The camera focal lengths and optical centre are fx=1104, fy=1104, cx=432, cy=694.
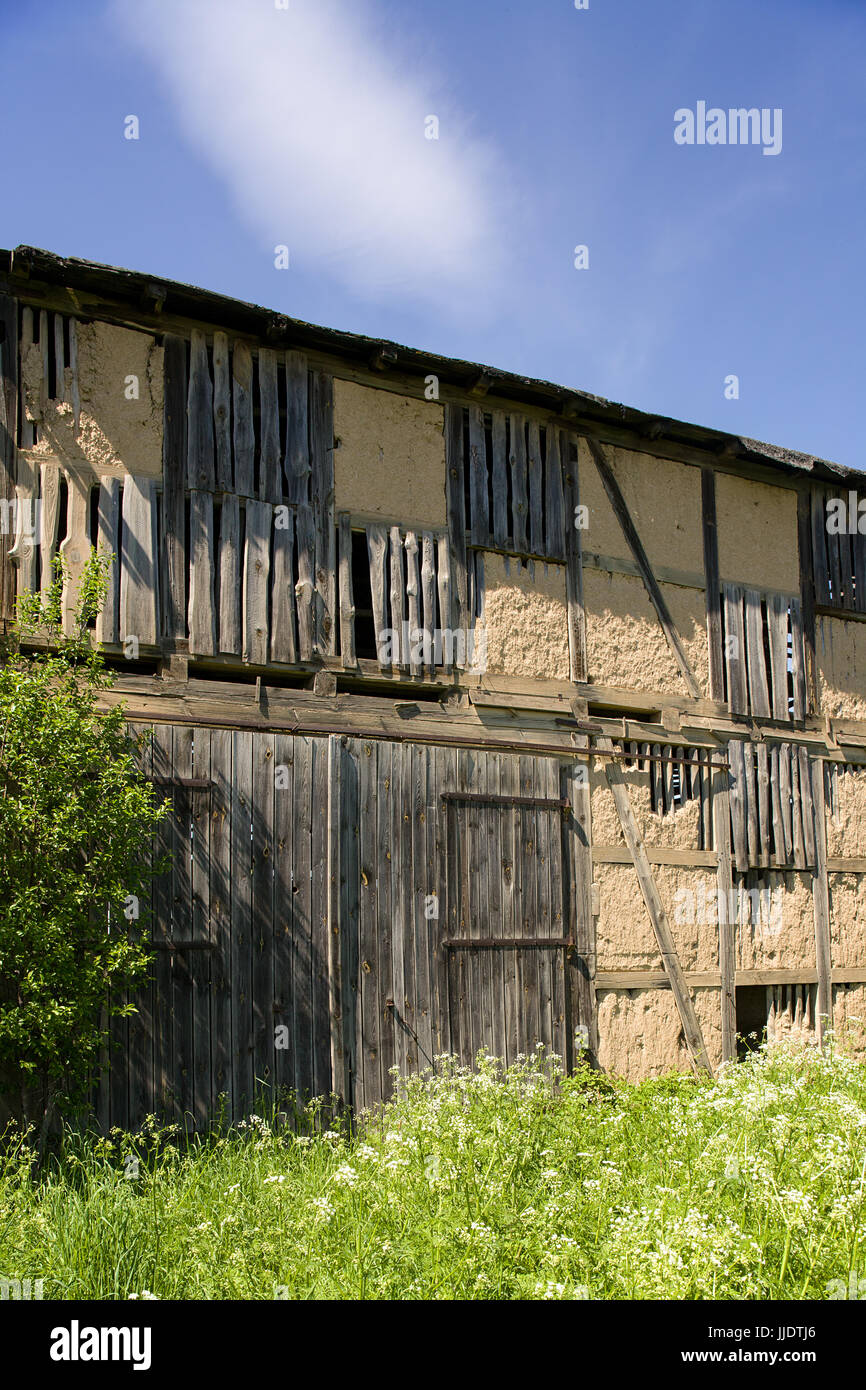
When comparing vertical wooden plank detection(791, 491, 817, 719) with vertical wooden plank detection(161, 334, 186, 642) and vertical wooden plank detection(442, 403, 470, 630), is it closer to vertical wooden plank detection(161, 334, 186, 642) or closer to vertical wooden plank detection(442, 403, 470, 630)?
vertical wooden plank detection(442, 403, 470, 630)

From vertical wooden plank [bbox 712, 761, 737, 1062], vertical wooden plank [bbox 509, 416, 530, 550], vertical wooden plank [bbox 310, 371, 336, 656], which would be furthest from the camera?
vertical wooden plank [bbox 712, 761, 737, 1062]

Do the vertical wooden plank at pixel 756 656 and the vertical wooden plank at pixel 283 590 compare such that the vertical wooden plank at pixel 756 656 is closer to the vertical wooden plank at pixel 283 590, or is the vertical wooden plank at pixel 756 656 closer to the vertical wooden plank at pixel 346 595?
the vertical wooden plank at pixel 346 595

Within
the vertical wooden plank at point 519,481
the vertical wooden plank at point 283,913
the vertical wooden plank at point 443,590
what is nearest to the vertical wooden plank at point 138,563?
the vertical wooden plank at point 283,913

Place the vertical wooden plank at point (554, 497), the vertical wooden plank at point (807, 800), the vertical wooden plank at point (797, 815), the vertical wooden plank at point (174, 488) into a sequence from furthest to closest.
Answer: the vertical wooden plank at point (807, 800), the vertical wooden plank at point (797, 815), the vertical wooden plank at point (554, 497), the vertical wooden plank at point (174, 488)

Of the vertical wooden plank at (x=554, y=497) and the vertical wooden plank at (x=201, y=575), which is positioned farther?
the vertical wooden plank at (x=554, y=497)

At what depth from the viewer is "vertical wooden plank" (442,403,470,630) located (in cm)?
995

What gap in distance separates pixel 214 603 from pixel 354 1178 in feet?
16.7

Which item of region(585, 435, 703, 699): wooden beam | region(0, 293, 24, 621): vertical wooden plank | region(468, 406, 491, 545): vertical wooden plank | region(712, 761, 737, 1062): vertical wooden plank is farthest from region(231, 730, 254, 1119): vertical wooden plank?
region(712, 761, 737, 1062): vertical wooden plank

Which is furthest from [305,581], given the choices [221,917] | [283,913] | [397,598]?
[221,917]

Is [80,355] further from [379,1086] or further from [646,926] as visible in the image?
[646,926]

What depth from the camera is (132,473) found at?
339 inches

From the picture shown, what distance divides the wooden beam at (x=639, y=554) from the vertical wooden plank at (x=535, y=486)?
654mm

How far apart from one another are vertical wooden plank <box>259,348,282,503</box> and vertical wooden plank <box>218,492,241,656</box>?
0.32 m

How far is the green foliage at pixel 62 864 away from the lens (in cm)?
678
